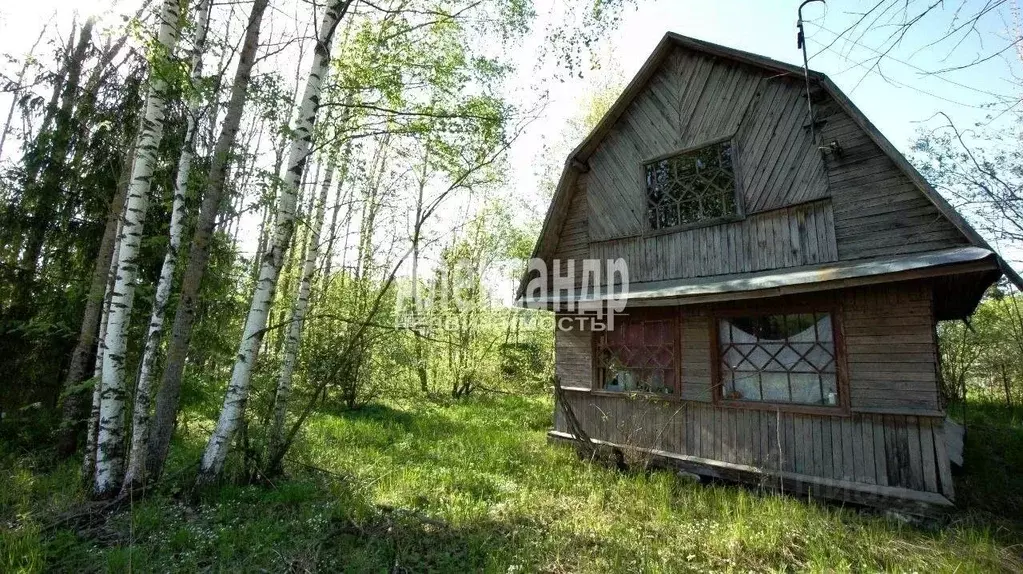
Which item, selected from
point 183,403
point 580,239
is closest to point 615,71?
point 580,239

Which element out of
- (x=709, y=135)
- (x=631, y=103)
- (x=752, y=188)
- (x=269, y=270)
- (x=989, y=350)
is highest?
(x=631, y=103)

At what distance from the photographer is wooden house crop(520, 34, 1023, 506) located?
505 cm

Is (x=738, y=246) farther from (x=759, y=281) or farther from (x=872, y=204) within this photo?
(x=872, y=204)

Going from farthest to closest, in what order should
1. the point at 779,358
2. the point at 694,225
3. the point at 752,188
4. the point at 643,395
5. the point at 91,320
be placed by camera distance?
the point at 694,225, the point at 643,395, the point at 752,188, the point at 91,320, the point at 779,358

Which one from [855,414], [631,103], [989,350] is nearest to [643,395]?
[855,414]

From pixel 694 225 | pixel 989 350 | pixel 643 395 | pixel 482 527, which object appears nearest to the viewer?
pixel 482 527

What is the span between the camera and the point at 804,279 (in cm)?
532

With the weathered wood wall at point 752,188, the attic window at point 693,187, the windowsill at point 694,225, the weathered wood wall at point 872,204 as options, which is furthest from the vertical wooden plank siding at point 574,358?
the weathered wood wall at point 872,204

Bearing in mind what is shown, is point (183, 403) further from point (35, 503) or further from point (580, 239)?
point (580, 239)

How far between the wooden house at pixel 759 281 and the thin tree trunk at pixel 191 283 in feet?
16.9

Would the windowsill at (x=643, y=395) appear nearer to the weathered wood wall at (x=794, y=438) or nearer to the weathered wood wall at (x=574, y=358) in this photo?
the weathered wood wall at (x=794, y=438)

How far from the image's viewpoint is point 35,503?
4.70 meters

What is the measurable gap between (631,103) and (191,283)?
7498mm

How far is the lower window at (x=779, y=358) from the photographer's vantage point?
567cm
